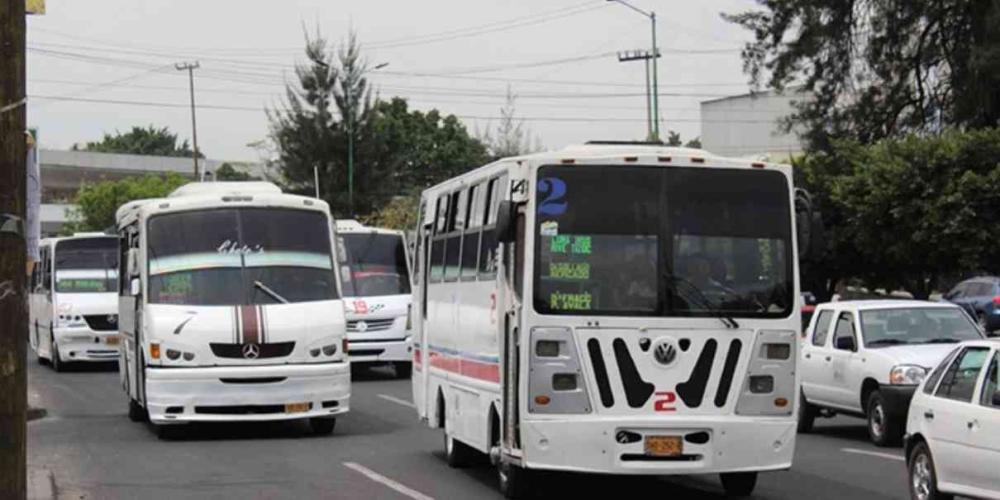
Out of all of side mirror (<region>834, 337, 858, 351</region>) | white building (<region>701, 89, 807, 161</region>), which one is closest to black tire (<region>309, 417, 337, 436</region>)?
side mirror (<region>834, 337, 858, 351</region>)

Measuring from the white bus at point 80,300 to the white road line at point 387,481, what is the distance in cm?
1681

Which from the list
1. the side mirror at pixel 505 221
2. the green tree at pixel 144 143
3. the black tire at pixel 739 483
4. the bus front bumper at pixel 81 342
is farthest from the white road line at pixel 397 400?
the green tree at pixel 144 143

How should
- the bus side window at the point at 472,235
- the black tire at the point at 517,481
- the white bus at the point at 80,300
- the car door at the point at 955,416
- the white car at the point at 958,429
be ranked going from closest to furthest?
the white car at the point at 958,429
the car door at the point at 955,416
the black tire at the point at 517,481
the bus side window at the point at 472,235
the white bus at the point at 80,300

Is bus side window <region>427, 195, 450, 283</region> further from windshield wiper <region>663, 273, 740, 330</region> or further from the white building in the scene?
the white building

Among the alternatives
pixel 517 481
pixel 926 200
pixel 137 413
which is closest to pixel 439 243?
pixel 517 481

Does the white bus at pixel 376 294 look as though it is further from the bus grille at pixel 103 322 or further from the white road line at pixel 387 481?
the white road line at pixel 387 481

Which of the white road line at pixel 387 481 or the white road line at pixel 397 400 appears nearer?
the white road line at pixel 387 481

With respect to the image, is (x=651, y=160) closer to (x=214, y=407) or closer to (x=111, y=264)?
(x=214, y=407)

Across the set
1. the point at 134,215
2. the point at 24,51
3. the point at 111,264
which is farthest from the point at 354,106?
the point at 24,51

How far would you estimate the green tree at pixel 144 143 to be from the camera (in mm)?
141000

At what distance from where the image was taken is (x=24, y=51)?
789 cm

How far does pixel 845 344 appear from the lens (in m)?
19.3

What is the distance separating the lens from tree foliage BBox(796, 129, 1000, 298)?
116ft

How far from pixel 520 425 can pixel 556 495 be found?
5.23ft
